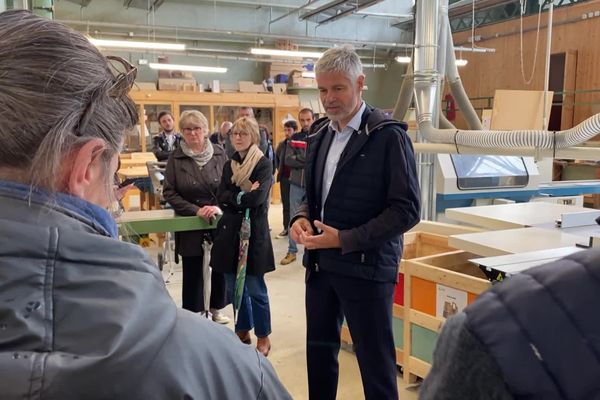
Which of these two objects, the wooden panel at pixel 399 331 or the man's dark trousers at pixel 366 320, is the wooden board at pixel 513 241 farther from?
the wooden panel at pixel 399 331

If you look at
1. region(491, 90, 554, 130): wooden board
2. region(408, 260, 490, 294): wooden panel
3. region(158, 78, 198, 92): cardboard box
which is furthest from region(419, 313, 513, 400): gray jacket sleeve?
region(158, 78, 198, 92): cardboard box

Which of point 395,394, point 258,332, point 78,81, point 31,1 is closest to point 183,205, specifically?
point 258,332

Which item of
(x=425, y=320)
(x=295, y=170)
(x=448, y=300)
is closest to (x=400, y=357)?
(x=425, y=320)

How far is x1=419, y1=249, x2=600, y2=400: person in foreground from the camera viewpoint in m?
0.42

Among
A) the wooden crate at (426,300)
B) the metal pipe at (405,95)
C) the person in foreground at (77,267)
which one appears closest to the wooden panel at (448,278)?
the wooden crate at (426,300)

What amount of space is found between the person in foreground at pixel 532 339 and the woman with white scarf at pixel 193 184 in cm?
289

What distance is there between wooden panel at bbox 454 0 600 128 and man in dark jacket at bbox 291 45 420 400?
8693 mm

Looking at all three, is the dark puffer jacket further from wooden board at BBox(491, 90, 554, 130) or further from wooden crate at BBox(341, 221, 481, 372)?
wooden board at BBox(491, 90, 554, 130)

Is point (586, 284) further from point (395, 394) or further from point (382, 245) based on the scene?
point (395, 394)

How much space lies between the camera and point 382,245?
197 centimetres

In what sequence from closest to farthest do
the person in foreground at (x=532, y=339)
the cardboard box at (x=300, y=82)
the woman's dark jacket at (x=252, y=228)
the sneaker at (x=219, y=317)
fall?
the person in foreground at (x=532, y=339) → the woman's dark jacket at (x=252, y=228) → the sneaker at (x=219, y=317) → the cardboard box at (x=300, y=82)

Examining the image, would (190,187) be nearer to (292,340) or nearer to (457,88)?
(292,340)

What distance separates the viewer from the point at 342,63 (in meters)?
1.99

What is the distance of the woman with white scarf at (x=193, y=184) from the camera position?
3.31 meters
